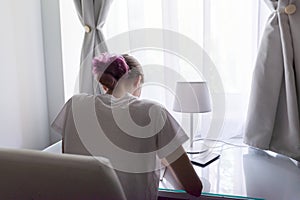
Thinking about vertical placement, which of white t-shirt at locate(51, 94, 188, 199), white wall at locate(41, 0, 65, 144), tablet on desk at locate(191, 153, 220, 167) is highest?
white wall at locate(41, 0, 65, 144)

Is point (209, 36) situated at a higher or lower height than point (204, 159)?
higher

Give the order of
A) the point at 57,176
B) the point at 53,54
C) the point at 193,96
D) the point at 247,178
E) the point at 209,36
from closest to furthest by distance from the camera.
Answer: the point at 57,176
the point at 247,178
the point at 193,96
the point at 209,36
the point at 53,54

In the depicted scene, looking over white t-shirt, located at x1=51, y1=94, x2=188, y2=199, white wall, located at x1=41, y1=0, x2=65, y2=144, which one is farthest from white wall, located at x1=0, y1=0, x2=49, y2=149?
white t-shirt, located at x1=51, y1=94, x2=188, y2=199

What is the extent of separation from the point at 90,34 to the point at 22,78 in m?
0.51

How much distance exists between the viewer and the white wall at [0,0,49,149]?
66.5 inches

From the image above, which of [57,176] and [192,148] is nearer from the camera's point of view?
[57,176]

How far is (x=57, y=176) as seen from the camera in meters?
0.74

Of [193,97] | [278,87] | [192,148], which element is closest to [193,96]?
[193,97]

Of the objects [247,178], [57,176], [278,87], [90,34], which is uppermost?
[90,34]

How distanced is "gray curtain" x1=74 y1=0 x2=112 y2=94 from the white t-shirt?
2.50 ft

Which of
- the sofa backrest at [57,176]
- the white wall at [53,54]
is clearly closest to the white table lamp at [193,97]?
the sofa backrest at [57,176]

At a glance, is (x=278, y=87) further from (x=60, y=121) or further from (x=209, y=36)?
(x=60, y=121)

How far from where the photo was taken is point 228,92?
5.83 feet

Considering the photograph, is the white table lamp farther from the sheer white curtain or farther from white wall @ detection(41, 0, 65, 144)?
white wall @ detection(41, 0, 65, 144)
